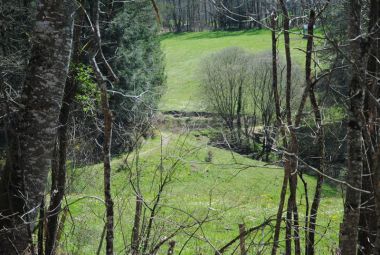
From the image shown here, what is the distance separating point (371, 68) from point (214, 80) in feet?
121

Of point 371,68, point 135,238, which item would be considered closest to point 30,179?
point 135,238

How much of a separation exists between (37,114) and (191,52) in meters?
69.3

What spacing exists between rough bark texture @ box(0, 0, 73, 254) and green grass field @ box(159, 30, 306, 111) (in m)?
39.0

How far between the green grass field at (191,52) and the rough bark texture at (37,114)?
3902cm

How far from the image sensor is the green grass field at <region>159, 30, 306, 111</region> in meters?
53.2

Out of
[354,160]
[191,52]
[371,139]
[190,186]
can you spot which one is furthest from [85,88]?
[191,52]

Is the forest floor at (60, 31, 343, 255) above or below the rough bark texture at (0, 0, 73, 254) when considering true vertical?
below

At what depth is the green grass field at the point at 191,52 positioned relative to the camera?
5322 cm

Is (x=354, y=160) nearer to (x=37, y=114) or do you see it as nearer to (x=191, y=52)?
(x=37, y=114)

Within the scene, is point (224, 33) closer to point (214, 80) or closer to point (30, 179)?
point (214, 80)

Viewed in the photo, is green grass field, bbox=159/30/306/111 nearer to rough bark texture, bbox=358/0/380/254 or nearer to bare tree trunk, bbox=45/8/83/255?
bare tree trunk, bbox=45/8/83/255

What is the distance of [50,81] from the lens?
11.2 feet

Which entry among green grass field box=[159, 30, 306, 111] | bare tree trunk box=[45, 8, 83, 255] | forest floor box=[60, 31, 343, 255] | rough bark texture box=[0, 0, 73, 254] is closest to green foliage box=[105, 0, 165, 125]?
forest floor box=[60, 31, 343, 255]

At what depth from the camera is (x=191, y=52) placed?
71812 millimetres
